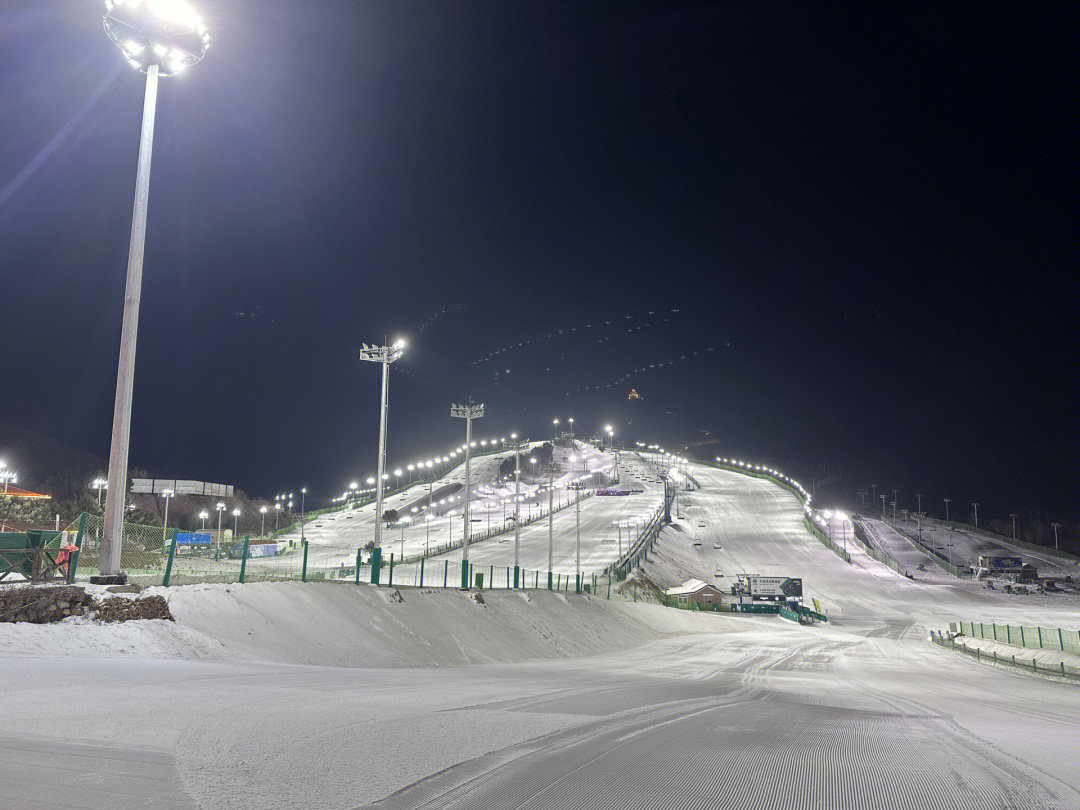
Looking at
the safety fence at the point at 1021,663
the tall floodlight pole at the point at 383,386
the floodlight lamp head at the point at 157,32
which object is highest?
the floodlight lamp head at the point at 157,32

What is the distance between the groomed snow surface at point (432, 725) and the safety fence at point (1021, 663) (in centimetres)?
400

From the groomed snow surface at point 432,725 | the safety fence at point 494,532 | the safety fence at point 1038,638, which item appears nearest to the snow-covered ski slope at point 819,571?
the safety fence at point 494,532

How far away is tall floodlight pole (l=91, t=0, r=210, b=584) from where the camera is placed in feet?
48.8

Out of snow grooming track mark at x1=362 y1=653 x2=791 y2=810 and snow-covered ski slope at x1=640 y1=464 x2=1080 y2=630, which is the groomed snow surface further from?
snow-covered ski slope at x1=640 y1=464 x2=1080 y2=630

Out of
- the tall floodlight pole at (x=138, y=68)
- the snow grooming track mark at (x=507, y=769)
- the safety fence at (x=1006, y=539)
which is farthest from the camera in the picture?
the safety fence at (x=1006, y=539)

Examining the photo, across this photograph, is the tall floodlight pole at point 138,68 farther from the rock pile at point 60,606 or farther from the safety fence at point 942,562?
the safety fence at point 942,562

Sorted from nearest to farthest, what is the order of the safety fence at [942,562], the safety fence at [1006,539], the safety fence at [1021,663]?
1. the safety fence at [1021,663]
2. the safety fence at [942,562]
3. the safety fence at [1006,539]

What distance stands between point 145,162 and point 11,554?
29.3 feet

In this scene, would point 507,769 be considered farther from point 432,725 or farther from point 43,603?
point 43,603

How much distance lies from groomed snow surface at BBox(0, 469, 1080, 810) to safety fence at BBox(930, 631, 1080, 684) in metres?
4.00

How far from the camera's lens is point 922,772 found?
6.18 meters

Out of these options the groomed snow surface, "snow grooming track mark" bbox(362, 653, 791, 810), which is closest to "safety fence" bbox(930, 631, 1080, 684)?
the groomed snow surface

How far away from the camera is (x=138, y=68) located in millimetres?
16406

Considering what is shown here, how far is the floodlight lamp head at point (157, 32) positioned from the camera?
626 inches
